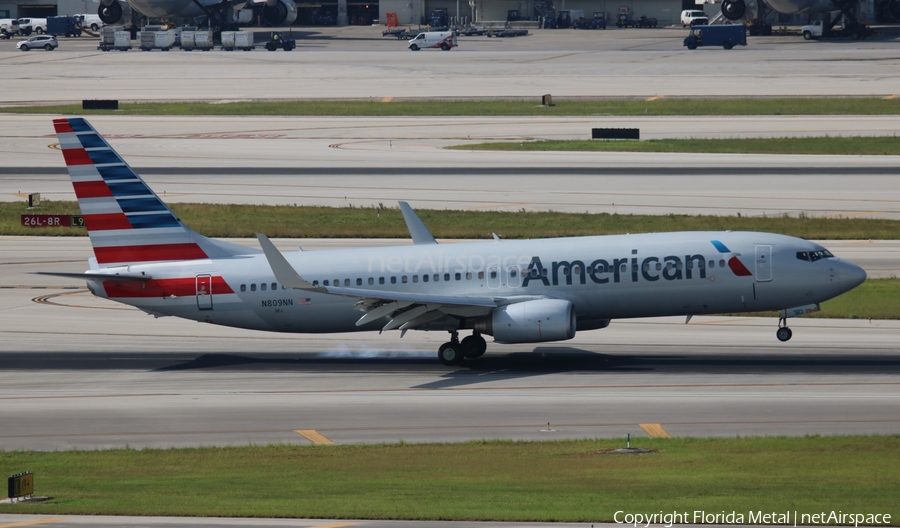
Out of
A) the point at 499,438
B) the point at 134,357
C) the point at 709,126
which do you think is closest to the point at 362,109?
the point at 709,126

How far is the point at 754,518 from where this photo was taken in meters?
21.1

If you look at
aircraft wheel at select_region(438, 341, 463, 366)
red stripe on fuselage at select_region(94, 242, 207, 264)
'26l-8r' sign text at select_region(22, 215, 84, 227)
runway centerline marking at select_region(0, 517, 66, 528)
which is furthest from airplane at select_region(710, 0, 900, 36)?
runway centerline marking at select_region(0, 517, 66, 528)

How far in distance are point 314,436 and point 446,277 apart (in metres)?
10.3

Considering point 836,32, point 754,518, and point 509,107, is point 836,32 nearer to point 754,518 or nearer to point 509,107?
point 509,107

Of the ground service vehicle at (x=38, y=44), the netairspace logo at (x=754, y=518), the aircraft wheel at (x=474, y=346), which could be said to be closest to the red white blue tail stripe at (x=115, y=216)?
the aircraft wheel at (x=474, y=346)

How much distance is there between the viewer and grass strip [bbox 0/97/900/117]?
372 ft

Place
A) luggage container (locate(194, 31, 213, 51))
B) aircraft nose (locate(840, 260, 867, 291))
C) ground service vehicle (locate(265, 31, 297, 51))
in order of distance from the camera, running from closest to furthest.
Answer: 1. aircraft nose (locate(840, 260, 867, 291))
2. ground service vehicle (locate(265, 31, 297, 51))
3. luggage container (locate(194, 31, 213, 51))

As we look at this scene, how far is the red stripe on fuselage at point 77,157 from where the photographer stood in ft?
136

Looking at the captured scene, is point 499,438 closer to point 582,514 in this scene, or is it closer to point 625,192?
point 582,514

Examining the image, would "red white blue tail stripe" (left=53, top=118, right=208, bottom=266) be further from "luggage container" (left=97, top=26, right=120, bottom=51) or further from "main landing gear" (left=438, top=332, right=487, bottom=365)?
"luggage container" (left=97, top=26, right=120, bottom=51)

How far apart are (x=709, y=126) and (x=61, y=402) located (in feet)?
256

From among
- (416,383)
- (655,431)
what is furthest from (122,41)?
(655,431)

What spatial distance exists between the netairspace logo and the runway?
29.8 ft

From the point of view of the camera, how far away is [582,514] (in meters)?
22.1
